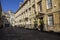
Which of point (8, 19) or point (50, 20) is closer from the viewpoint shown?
point (50, 20)

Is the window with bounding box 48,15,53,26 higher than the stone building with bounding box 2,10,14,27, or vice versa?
the stone building with bounding box 2,10,14,27

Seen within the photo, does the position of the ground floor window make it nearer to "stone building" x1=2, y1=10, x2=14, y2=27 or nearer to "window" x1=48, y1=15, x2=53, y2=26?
"window" x1=48, y1=15, x2=53, y2=26

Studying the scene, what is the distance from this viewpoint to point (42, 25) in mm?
28156

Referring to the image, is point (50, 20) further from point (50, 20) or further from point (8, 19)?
point (8, 19)

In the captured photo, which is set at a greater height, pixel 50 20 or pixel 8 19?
pixel 8 19

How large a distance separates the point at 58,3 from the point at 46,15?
179 inches

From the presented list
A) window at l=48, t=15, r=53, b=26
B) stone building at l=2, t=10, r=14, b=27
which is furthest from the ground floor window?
stone building at l=2, t=10, r=14, b=27

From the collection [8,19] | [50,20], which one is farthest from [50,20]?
[8,19]

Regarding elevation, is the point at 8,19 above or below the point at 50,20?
above

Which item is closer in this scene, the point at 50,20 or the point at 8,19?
the point at 50,20

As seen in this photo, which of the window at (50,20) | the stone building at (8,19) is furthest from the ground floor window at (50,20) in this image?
the stone building at (8,19)

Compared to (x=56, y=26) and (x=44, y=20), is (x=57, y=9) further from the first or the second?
(x=44, y=20)

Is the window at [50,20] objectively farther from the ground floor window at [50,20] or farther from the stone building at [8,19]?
the stone building at [8,19]

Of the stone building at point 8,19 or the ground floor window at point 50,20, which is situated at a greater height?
the stone building at point 8,19
